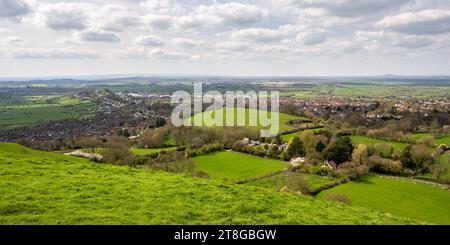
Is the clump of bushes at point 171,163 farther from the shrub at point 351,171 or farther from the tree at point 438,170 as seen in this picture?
the tree at point 438,170

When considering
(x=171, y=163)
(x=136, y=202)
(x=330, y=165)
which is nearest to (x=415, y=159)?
(x=330, y=165)

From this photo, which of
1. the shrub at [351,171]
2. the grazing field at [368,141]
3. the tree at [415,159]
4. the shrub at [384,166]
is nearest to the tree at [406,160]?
the tree at [415,159]

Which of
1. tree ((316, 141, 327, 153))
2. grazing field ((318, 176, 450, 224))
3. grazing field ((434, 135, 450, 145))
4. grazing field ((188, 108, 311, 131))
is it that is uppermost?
grazing field ((188, 108, 311, 131))

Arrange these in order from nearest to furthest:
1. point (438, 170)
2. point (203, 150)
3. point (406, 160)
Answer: point (438, 170) → point (406, 160) → point (203, 150)

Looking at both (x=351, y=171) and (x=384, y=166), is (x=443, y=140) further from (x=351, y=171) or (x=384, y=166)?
(x=351, y=171)

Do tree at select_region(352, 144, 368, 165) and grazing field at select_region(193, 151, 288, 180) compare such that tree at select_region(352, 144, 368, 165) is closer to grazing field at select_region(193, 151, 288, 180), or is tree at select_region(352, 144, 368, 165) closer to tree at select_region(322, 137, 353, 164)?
tree at select_region(322, 137, 353, 164)

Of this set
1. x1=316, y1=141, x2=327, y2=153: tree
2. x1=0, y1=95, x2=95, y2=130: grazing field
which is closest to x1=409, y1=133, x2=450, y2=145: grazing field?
x1=316, y1=141, x2=327, y2=153: tree
